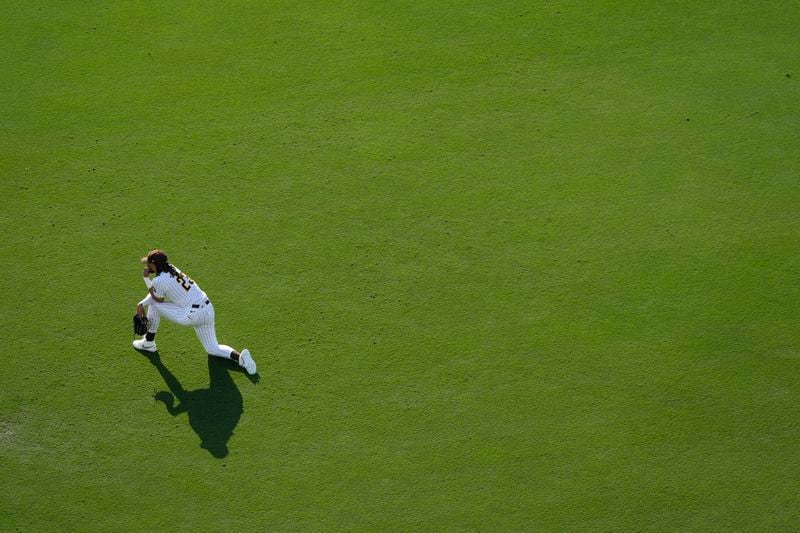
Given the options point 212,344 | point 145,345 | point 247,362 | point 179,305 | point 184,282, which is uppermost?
point 184,282

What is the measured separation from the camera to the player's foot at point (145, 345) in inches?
432

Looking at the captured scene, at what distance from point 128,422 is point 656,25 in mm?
10709

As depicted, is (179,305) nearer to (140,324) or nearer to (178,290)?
(178,290)

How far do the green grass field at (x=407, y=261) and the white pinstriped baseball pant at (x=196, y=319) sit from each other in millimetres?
305

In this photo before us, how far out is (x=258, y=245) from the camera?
12.2 meters

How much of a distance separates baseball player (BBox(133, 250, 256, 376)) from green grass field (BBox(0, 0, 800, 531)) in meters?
0.30

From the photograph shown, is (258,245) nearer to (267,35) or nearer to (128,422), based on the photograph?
(128,422)

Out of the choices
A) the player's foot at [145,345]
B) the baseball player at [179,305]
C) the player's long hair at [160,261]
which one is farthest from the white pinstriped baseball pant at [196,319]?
the player's long hair at [160,261]

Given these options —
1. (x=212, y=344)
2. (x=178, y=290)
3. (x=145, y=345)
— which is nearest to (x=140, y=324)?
(x=145, y=345)

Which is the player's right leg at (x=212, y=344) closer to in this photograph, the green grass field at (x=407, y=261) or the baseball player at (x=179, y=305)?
the baseball player at (x=179, y=305)

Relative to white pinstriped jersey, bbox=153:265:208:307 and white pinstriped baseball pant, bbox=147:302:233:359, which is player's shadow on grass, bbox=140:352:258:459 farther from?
white pinstriped jersey, bbox=153:265:208:307

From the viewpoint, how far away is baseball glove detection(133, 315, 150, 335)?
1062cm

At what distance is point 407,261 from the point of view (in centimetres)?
1205

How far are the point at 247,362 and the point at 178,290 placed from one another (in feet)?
3.91
